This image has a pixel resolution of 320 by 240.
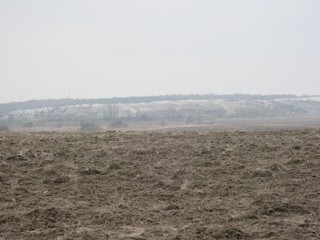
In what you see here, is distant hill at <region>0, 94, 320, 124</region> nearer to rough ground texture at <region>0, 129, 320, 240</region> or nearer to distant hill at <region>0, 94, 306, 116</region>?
distant hill at <region>0, 94, 306, 116</region>

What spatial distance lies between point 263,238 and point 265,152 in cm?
569

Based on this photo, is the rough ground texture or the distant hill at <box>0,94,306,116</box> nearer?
the rough ground texture

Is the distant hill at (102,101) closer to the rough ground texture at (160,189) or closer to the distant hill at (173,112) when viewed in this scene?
the distant hill at (173,112)

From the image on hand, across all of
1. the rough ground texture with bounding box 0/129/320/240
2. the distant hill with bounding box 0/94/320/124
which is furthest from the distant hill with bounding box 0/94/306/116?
the rough ground texture with bounding box 0/129/320/240

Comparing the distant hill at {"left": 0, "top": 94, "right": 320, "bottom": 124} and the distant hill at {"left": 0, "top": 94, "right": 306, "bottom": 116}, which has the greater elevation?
the distant hill at {"left": 0, "top": 94, "right": 306, "bottom": 116}

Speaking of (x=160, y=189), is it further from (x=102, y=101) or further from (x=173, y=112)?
(x=102, y=101)

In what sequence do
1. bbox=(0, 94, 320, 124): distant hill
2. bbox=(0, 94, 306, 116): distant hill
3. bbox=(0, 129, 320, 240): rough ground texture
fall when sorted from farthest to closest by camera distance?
bbox=(0, 94, 306, 116): distant hill, bbox=(0, 94, 320, 124): distant hill, bbox=(0, 129, 320, 240): rough ground texture

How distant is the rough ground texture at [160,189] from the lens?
18.4 feet

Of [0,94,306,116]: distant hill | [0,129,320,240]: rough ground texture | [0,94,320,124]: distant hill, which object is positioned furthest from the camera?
[0,94,306,116]: distant hill

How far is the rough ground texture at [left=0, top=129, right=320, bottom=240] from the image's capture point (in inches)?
221

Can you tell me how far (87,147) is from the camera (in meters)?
11.6

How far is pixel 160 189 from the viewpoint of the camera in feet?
25.1

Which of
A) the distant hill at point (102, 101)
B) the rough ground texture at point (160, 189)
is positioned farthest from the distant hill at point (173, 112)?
the rough ground texture at point (160, 189)

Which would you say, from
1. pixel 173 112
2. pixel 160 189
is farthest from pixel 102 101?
pixel 160 189
